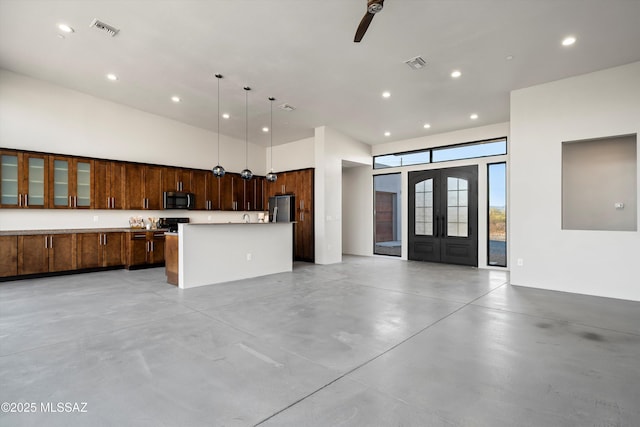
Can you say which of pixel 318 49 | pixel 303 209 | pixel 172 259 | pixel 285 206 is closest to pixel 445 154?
pixel 303 209

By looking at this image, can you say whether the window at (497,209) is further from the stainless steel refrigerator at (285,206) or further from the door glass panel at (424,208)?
the stainless steel refrigerator at (285,206)

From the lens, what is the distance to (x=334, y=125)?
25.0ft

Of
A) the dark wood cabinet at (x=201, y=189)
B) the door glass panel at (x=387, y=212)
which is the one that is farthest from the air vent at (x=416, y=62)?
the door glass panel at (x=387, y=212)

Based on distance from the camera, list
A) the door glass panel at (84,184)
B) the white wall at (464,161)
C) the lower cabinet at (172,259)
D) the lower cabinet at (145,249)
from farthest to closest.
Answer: the white wall at (464,161)
the lower cabinet at (145,249)
the door glass panel at (84,184)
the lower cabinet at (172,259)

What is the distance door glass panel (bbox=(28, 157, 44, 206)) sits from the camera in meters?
5.63

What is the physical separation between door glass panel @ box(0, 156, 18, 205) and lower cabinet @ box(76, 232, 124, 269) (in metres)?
1.18

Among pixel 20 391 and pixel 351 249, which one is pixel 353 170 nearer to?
pixel 351 249

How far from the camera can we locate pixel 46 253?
564 centimetres

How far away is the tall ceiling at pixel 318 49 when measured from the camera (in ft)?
11.3

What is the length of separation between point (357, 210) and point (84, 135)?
707 centimetres

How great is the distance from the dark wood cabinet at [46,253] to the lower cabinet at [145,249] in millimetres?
954

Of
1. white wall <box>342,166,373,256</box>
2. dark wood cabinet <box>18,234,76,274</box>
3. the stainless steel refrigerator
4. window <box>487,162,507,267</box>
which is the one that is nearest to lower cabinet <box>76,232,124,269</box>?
dark wood cabinet <box>18,234,76,274</box>

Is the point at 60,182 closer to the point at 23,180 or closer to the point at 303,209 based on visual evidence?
the point at 23,180


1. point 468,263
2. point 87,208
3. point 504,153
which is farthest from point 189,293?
point 504,153
